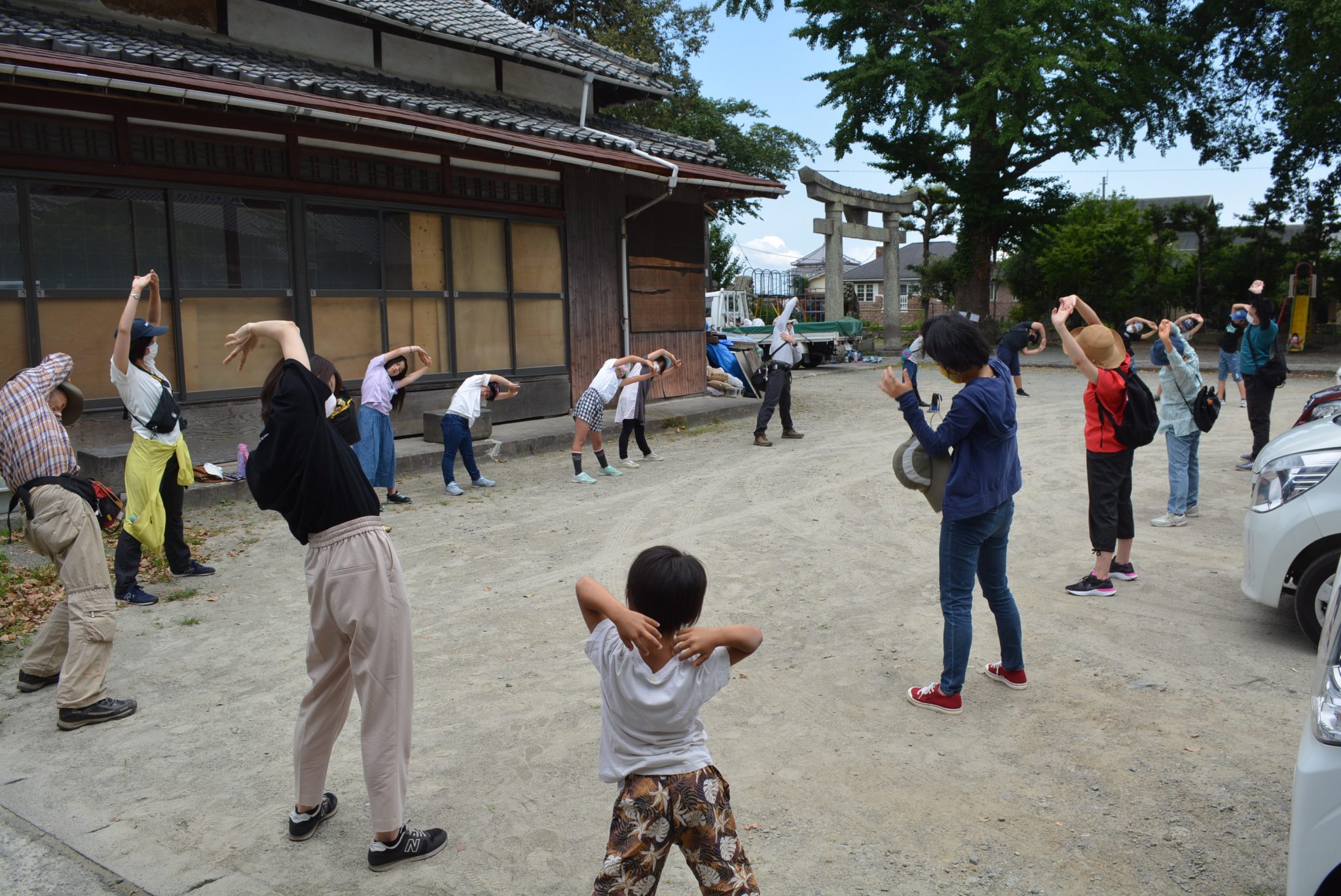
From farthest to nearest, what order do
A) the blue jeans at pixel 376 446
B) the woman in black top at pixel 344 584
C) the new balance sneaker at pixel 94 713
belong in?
the blue jeans at pixel 376 446, the new balance sneaker at pixel 94 713, the woman in black top at pixel 344 584

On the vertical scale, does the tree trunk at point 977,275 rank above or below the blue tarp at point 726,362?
above

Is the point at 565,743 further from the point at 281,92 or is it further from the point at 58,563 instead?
the point at 281,92

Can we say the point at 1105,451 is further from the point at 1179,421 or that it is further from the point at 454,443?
the point at 454,443

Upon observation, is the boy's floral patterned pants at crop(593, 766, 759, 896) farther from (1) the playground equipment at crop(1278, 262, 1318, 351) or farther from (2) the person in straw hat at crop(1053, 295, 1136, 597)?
(1) the playground equipment at crop(1278, 262, 1318, 351)

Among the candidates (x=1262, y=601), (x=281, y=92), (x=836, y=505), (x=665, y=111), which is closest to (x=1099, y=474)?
(x=1262, y=601)

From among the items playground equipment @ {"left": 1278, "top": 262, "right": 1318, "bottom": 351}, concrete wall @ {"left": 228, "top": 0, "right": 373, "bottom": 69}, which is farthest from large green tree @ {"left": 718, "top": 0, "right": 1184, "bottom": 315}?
concrete wall @ {"left": 228, "top": 0, "right": 373, "bottom": 69}

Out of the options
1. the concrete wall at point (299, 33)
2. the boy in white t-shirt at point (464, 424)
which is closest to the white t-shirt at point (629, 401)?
the boy in white t-shirt at point (464, 424)

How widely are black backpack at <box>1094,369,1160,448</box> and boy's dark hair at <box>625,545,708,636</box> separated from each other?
428 cm

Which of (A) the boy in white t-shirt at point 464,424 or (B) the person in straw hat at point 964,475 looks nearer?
(B) the person in straw hat at point 964,475

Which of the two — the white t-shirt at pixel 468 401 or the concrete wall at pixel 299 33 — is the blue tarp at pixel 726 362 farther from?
the white t-shirt at pixel 468 401

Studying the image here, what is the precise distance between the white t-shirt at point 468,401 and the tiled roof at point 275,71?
3.35 m

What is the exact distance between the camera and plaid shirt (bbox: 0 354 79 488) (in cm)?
458

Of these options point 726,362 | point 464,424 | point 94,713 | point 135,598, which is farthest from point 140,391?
point 726,362

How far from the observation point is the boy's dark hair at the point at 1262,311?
31.3ft
